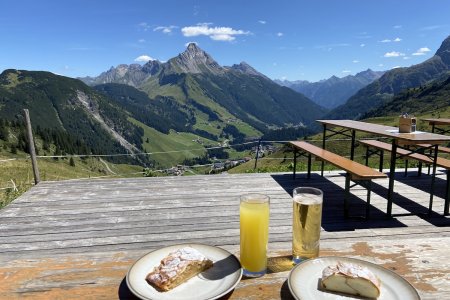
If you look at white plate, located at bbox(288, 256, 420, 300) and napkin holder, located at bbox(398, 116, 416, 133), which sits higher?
napkin holder, located at bbox(398, 116, 416, 133)

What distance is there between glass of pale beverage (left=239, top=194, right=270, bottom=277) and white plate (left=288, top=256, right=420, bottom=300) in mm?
217

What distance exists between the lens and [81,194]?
25.9 ft

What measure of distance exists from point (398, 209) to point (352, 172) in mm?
1591

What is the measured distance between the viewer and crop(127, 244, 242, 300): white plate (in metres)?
1.66

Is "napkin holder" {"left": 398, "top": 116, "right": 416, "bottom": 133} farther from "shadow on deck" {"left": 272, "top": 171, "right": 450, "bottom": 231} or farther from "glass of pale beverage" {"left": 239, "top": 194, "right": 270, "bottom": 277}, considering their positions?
"glass of pale beverage" {"left": 239, "top": 194, "right": 270, "bottom": 277}

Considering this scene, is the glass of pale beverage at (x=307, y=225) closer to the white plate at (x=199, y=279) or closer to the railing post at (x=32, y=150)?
the white plate at (x=199, y=279)

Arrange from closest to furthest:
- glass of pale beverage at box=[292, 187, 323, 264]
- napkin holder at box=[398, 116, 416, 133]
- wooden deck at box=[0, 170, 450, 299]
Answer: wooden deck at box=[0, 170, 450, 299], glass of pale beverage at box=[292, 187, 323, 264], napkin holder at box=[398, 116, 416, 133]

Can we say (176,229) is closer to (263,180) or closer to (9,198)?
(263,180)

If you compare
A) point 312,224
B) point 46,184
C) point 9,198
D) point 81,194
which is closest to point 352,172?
point 312,224

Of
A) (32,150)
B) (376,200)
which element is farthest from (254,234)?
(32,150)

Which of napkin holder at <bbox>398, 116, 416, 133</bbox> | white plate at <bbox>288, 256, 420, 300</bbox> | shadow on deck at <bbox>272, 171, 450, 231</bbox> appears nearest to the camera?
→ white plate at <bbox>288, 256, 420, 300</bbox>

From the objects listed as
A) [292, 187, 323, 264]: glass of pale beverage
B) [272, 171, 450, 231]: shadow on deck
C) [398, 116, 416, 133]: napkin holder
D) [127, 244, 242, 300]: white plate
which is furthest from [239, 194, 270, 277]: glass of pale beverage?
[398, 116, 416, 133]: napkin holder

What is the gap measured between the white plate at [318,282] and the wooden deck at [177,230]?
95 millimetres

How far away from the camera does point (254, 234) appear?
2.01m
